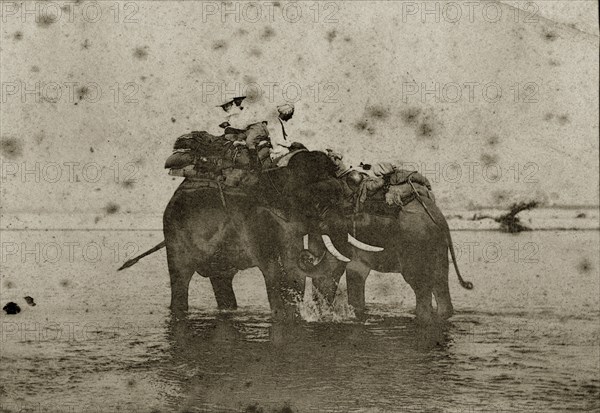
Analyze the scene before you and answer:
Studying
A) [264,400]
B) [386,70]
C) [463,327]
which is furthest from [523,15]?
[264,400]

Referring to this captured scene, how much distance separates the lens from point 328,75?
7.65 metres

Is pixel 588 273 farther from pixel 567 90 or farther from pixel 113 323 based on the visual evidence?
pixel 113 323

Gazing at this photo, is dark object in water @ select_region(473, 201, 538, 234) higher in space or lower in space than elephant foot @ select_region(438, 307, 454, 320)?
higher

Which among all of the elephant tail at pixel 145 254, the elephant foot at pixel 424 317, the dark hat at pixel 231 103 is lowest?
the elephant foot at pixel 424 317

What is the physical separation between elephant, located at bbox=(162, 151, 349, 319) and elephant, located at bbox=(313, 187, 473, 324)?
174 mm

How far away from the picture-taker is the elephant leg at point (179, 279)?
733 cm

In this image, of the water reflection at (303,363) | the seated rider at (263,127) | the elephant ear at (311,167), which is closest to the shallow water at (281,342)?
the water reflection at (303,363)

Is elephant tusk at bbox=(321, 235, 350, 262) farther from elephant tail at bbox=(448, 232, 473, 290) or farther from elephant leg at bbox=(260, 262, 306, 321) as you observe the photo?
elephant tail at bbox=(448, 232, 473, 290)

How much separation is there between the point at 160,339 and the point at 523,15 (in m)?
3.83

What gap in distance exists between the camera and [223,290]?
7309mm

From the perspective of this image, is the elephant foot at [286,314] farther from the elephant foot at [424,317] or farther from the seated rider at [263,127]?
the seated rider at [263,127]

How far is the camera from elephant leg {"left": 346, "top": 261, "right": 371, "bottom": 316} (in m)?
7.39

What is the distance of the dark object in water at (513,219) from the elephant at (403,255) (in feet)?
1.97

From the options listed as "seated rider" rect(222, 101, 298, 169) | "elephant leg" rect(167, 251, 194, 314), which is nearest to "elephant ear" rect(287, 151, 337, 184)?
"seated rider" rect(222, 101, 298, 169)
